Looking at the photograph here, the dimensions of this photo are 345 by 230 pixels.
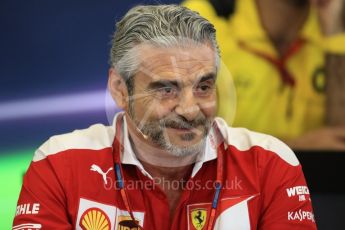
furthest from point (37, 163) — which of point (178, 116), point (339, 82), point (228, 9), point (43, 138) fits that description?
point (339, 82)

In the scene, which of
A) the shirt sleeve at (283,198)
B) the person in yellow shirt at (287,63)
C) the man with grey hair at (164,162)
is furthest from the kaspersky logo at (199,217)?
the person in yellow shirt at (287,63)

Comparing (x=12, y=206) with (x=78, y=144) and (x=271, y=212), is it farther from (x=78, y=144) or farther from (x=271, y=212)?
(x=271, y=212)

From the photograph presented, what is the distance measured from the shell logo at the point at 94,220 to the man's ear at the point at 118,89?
0.93 ft

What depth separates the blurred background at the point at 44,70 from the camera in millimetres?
2361

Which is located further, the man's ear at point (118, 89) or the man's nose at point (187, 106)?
the man's ear at point (118, 89)

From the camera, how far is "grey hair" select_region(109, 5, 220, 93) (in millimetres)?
1434

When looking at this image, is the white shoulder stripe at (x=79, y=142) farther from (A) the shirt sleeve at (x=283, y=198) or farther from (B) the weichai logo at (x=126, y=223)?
Result: (A) the shirt sleeve at (x=283, y=198)

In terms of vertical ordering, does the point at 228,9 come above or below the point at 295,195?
above

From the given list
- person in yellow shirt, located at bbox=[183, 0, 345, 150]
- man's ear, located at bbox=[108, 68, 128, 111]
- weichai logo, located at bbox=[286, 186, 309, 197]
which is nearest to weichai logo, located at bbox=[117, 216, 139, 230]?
man's ear, located at bbox=[108, 68, 128, 111]

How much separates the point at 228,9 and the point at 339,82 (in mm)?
516

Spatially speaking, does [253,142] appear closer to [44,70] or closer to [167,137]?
[167,137]

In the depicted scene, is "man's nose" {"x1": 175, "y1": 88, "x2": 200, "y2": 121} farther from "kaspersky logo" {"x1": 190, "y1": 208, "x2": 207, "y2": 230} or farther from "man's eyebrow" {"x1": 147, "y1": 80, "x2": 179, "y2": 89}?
"kaspersky logo" {"x1": 190, "y1": 208, "x2": 207, "y2": 230}

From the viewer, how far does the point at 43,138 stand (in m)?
2.38

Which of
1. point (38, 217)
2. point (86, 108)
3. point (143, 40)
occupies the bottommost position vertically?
point (38, 217)
